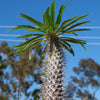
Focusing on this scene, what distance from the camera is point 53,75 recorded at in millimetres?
3824

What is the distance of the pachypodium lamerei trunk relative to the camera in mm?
3705

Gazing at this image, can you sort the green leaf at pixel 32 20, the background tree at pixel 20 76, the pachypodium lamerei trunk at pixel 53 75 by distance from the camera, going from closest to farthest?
the pachypodium lamerei trunk at pixel 53 75 < the green leaf at pixel 32 20 < the background tree at pixel 20 76

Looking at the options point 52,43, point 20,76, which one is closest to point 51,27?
point 52,43

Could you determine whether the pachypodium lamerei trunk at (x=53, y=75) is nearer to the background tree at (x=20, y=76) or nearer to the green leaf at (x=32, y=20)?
the green leaf at (x=32, y=20)

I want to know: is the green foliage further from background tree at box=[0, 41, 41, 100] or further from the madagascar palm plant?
background tree at box=[0, 41, 41, 100]

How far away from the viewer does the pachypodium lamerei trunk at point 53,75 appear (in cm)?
371

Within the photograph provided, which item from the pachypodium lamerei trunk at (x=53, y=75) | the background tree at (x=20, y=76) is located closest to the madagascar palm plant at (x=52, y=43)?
the pachypodium lamerei trunk at (x=53, y=75)

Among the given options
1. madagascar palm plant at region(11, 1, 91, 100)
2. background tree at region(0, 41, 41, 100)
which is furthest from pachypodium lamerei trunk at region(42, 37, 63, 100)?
background tree at region(0, 41, 41, 100)

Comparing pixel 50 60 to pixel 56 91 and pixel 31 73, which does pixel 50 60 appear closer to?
pixel 56 91

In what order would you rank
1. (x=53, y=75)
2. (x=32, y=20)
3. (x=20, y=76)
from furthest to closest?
1. (x=20, y=76)
2. (x=32, y=20)
3. (x=53, y=75)

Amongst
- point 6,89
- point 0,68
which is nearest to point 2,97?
point 6,89

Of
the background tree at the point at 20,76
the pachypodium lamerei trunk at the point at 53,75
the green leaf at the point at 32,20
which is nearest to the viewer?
the pachypodium lamerei trunk at the point at 53,75

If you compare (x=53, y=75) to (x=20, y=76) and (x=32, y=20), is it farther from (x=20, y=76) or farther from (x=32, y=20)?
(x=20, y=76)

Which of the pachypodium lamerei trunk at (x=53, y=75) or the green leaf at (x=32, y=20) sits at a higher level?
the green leaf at (x=32, y=20)
